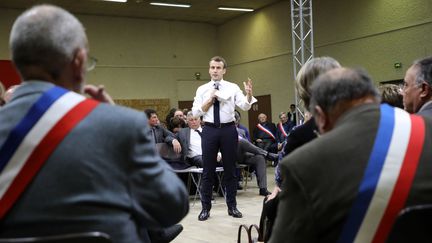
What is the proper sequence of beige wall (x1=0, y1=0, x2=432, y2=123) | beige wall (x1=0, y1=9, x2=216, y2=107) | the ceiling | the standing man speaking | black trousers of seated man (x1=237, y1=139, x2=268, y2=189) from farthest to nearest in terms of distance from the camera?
beige wall (x1=0, y1=9, x2=216, y2=107) → the ceiling → beige wall (x1=0, y1=0, x2=432, y2=123) → black trousers of seated man (x1=237, y1=139, x2=268, y2=189) → the standing man speaking

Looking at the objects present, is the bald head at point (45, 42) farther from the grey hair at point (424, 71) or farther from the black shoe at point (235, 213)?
the black shoe at point (235, 213)

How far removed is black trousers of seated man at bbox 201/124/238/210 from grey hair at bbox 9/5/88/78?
387 centimetres

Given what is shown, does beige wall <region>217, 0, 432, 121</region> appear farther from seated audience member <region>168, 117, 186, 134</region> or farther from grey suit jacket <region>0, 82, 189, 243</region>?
grey suit jacket <region>0, 82, 189, 243</region>

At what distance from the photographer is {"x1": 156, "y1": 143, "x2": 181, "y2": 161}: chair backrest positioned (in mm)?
6676

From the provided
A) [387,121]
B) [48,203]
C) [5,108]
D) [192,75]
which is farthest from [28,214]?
[192,75]

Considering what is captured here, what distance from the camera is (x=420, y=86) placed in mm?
2740

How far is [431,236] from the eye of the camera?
1.28 m

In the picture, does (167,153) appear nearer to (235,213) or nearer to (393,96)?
(235,213)

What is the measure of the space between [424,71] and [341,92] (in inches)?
60.2

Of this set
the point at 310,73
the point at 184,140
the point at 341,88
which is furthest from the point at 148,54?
the point at 341,88

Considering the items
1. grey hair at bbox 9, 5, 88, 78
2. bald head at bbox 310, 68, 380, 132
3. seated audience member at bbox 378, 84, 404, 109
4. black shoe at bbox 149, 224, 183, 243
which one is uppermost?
grey hair at bbox 9, 5, 88, 78

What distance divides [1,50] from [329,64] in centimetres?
1291

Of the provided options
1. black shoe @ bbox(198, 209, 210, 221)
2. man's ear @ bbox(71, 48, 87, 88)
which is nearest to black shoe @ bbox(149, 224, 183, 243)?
man's ear @ bbox(71, 48, 87, 88)

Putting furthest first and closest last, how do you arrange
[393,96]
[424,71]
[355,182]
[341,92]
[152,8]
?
[152,8]
[393,96]
[424,71]
[341,92]
[355,182]
